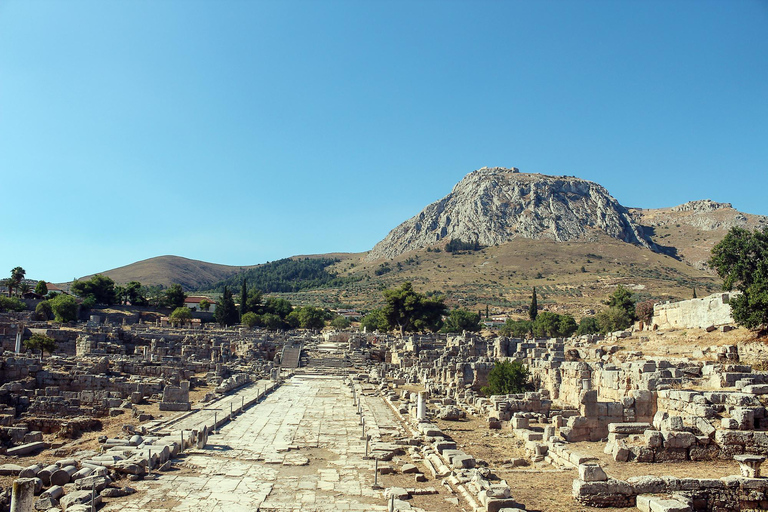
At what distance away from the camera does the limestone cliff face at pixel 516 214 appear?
138 m

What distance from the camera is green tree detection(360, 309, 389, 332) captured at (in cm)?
6450

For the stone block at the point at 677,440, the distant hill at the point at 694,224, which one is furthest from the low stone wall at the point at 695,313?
the distant hill at the point at 694,224

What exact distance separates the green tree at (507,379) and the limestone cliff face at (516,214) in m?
Result: 114

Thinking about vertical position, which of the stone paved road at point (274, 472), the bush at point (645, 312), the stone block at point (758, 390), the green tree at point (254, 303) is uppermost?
the green tree at point (254, 303)

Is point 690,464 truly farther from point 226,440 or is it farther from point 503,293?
point 503,293

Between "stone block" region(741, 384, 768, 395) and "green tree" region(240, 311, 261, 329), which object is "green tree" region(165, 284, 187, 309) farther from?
"stone block" region(741, 384, 768, 395)

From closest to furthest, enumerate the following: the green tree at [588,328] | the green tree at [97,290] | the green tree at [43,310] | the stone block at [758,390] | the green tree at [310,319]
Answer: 1. the stone block at [758,390]
2. the green tree at [588,328]
3. the green tree at [43,310]
4. the green tree at [310,319]
5. the green tree at [97,290]

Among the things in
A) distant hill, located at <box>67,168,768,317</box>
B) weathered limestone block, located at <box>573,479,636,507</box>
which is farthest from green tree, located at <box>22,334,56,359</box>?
distant hill, located at <box>67,168,768,317</box>

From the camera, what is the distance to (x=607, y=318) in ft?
171

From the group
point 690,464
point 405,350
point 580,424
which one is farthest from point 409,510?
point 405,350

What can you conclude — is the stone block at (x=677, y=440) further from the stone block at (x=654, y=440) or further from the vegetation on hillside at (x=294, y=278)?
the vegetation on hillside at (x=294, y=278)

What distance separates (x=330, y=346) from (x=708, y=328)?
2982 centimetres

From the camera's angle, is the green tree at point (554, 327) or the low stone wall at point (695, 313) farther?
the green tree at point (554, 327)

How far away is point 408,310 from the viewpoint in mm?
61188
